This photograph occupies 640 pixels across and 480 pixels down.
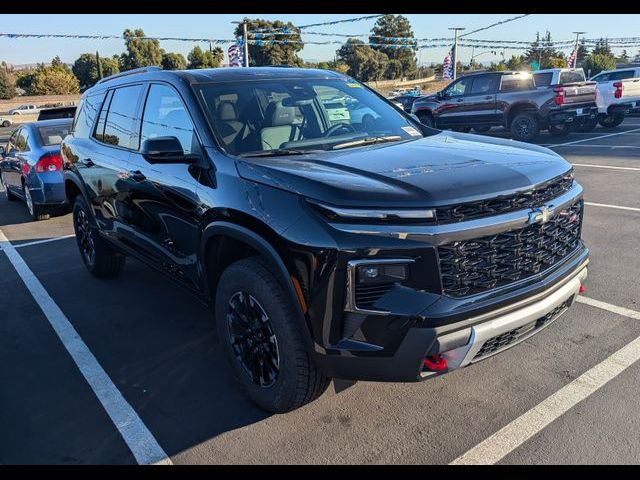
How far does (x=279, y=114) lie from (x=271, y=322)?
1566mm

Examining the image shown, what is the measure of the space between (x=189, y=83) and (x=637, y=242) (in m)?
5.02

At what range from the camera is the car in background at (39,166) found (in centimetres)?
845

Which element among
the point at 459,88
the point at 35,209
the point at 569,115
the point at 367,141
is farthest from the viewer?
the point at 459,88

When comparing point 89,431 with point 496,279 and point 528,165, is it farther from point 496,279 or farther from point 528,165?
point 528,165

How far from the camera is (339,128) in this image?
3893 millimetres

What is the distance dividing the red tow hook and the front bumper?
13795mm

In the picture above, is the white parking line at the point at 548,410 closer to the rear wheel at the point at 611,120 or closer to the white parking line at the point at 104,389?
the white parking line at the point at 104,389

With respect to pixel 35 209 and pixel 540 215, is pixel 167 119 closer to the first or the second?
pixel 540 215

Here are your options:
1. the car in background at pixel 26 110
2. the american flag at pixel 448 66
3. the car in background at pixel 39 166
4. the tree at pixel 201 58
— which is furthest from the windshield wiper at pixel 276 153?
the tree at pixel 201 58

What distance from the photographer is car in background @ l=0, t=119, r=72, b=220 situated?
27.7 ft

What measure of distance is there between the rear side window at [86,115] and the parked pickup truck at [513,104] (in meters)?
12.3

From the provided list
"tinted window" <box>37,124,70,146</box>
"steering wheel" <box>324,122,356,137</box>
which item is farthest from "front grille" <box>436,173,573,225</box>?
"tinted window" <box>37,124,70,146</box>

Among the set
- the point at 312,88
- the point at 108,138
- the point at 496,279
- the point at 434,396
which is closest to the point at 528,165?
the point at 496,279

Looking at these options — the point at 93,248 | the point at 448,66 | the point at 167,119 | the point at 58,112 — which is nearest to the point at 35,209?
the point at 93,248
